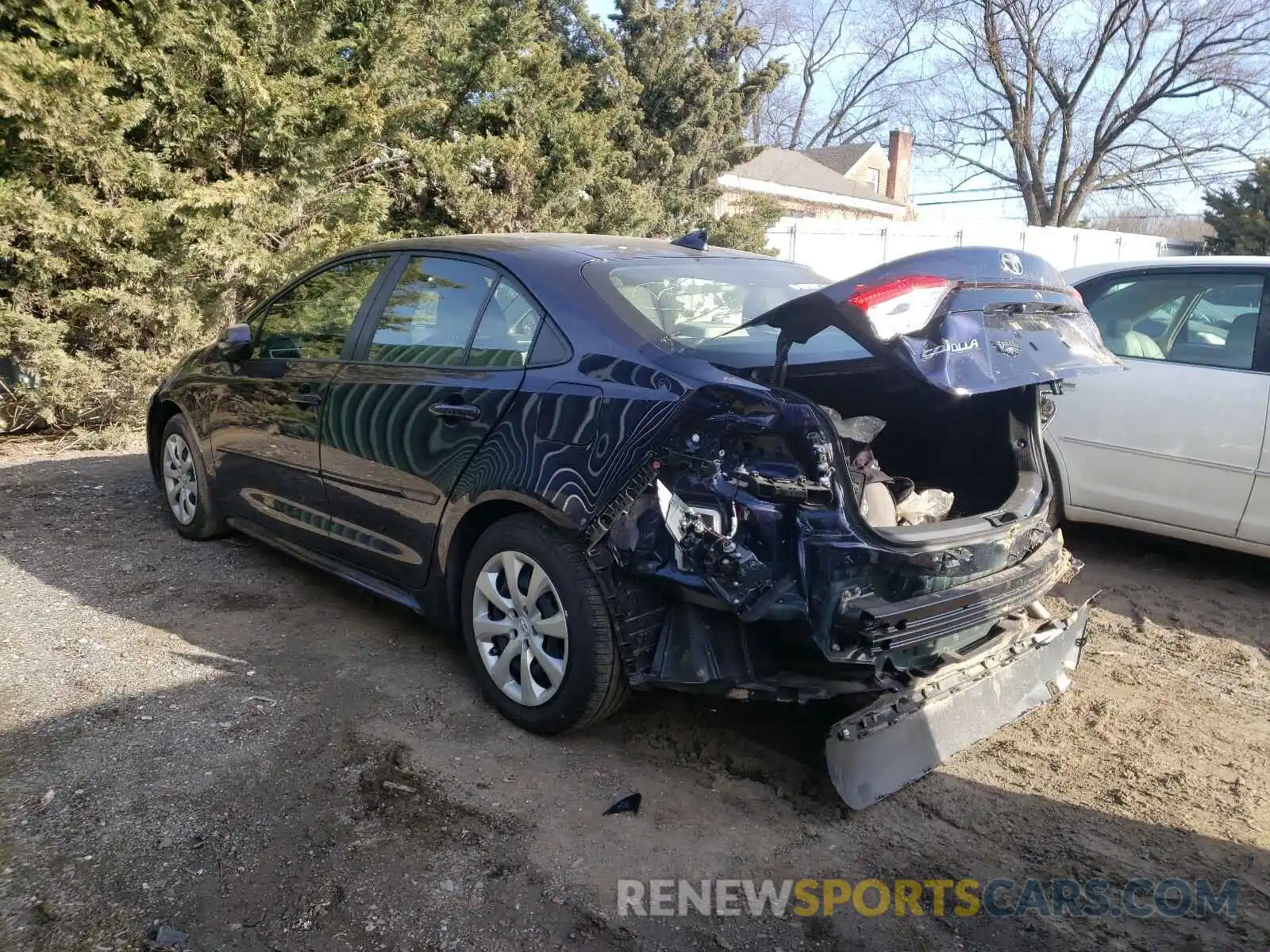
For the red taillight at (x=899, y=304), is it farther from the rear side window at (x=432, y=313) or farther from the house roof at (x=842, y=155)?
the house roof at (x=842, y=155)

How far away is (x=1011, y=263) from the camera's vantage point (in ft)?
9.71

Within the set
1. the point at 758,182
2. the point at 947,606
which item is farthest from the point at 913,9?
the point at 947,606

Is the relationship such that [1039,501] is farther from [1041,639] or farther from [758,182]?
[758,182]

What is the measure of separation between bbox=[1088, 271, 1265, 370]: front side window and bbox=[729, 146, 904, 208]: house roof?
2795 cm

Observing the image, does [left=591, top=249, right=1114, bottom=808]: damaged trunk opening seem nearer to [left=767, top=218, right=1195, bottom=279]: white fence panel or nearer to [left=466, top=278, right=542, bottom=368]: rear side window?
[left=466, top=278, right=542, bottom=368]: rear side window

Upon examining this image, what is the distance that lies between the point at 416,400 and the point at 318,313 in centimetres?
113

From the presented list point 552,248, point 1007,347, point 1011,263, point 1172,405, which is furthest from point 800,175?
point 1007,347

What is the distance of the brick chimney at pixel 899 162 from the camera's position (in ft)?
146

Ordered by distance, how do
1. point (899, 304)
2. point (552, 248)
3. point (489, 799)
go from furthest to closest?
1. point (552, 248)
2. point (489, 799)
3. point (899, 304)

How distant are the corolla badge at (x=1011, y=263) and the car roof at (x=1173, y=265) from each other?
2.43 meters

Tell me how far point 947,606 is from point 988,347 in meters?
0.76

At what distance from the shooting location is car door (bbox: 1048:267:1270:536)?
14.8ft

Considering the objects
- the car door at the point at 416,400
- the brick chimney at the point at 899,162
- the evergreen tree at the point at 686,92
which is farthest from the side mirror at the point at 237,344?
the brick chimney at the point at 899,162

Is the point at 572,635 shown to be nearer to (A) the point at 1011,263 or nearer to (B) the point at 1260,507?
(A) the point at 1011,263
